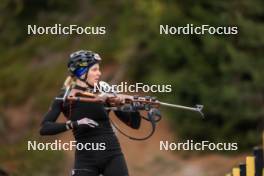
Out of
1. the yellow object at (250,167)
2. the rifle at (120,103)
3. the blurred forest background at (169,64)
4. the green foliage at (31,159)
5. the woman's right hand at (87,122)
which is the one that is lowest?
the yellow object at (250,167)

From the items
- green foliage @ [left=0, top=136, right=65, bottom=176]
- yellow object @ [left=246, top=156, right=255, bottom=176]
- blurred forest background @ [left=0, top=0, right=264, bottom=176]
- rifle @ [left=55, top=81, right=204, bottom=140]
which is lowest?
yellow object @ [left=246, top=156, right=255, bottom=176]

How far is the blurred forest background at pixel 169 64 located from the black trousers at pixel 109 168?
8177 millimetres

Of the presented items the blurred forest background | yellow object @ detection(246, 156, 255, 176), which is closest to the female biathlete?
yellow object @ detection(246, 156, 255, 176)

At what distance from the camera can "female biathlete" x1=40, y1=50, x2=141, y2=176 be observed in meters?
7.65

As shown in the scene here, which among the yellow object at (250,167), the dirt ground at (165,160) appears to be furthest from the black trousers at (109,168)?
the dirt ground at (165,160)

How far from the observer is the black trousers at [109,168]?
25.1 ft

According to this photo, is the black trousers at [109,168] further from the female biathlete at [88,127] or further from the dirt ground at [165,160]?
the dirt ground at [165,160]

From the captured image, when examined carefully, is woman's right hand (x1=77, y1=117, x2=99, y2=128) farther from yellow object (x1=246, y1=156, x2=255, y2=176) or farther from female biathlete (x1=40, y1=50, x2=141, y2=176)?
yellow object (x1=246, y1=156, x2=255, y2=176)

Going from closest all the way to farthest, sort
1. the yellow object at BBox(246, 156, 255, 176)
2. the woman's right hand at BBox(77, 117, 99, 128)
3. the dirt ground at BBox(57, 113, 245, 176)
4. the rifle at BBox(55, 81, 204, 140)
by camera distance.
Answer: the woman's right hand at BBox(77, 117, 99, 128) < the rifle at BBox(55, 81, 204, 140) < the yellow object at BBox(246, 156, 255, 176) < the dirt ground at BBox(57, 113, 245, 176)

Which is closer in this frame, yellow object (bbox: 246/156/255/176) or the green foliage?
yellow object (bbox: 246/156/255/176)

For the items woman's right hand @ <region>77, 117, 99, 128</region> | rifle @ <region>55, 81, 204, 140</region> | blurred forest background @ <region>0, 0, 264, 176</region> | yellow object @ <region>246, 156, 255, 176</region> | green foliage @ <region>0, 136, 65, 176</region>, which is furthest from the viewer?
green foliage @ <region>0, 136, 65, 176</region>

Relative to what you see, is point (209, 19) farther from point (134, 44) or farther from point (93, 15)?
point (93, 15)

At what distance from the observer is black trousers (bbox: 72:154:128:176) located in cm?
765

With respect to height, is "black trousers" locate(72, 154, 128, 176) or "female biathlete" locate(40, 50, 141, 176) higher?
"female biathlete" locate(40, 50, 141, 176)
